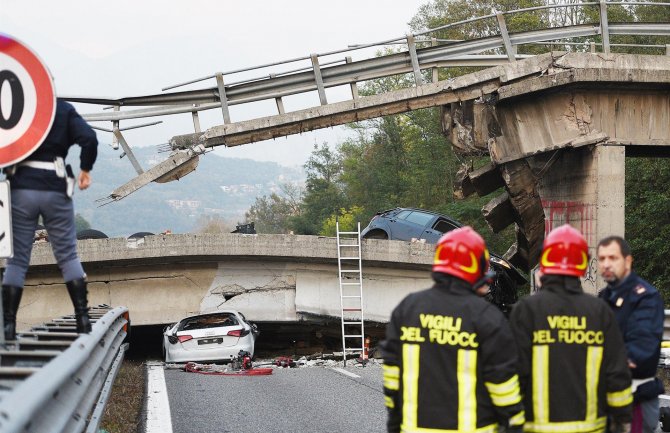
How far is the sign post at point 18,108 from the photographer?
7.20m

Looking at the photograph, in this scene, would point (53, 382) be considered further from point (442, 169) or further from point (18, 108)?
point (442, 169)

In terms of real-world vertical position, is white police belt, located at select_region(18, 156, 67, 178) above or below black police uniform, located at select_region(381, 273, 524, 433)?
above

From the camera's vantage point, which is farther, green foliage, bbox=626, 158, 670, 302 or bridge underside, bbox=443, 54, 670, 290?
green foliage, bbox=626, 158, 670, 302

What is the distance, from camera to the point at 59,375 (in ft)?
16.2

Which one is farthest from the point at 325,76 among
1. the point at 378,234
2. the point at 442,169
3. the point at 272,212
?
the point at 272,212

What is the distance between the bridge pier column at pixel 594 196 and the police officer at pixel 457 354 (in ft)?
42.9

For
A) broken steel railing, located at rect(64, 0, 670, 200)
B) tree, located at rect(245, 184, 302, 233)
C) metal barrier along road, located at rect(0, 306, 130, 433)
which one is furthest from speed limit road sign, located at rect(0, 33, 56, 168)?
tree, located at rect(245, 184, 302, 233)

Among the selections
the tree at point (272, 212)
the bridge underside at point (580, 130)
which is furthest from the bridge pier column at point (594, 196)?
the tree at point (272, 212)

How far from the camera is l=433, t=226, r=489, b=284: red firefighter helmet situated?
5070mm

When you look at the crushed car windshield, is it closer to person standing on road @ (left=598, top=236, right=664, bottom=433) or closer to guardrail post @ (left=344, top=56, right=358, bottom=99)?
guardrail post @ (left=344, top=56, right=358, bottom=99)

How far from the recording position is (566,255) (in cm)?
565

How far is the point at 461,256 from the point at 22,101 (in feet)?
11.7

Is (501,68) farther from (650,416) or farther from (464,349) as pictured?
(464,349)

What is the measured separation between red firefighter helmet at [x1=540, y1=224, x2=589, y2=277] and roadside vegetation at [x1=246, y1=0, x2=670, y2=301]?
1460 centimetres
